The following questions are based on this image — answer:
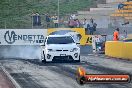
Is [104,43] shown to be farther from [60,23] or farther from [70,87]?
[70,87]

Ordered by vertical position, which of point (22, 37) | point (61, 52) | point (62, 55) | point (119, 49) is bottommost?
point (22, 37)

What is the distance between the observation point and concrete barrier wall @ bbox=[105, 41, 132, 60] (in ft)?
97.0

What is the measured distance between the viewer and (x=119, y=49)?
3153cm

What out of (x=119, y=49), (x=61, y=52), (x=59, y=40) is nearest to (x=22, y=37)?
(x=119, y=49)

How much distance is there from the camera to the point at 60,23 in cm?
4850

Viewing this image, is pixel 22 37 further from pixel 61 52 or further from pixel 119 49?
pixel 61 52

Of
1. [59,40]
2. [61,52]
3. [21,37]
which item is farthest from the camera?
[21,37]

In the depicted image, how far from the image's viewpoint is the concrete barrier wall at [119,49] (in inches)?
1164

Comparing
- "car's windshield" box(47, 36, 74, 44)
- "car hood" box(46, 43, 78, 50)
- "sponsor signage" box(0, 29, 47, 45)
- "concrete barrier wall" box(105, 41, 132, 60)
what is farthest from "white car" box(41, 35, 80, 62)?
"sponsor signage" box(0, 29, 47, 45)

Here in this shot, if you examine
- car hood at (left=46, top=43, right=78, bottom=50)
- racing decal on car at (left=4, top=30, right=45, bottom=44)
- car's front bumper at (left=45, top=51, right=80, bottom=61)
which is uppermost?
car hood at (left=46, top=43, right=78, bottom=50)

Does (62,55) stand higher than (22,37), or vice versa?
(62,55)

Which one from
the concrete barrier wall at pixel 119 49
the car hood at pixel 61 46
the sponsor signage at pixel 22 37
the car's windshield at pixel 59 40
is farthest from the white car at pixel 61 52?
the sponsor signage at pixel 22 37

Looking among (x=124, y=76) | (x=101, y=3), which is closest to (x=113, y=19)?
(x=101, y=3)

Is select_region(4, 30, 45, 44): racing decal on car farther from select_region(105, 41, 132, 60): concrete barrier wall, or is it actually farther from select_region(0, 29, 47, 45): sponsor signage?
select_region(105, 41, 132, 60): concrete barrier wall
